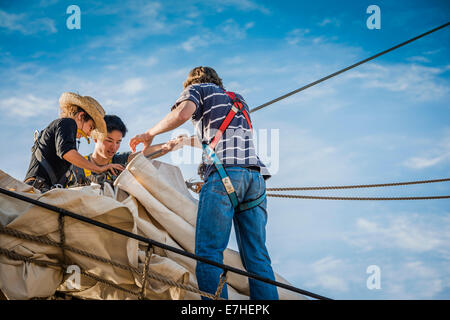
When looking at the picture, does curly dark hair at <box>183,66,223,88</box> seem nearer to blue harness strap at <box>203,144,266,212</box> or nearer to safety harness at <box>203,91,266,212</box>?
safety harness at <box>203,91,266,212</box>

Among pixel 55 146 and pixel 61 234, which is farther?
pixel 55 146

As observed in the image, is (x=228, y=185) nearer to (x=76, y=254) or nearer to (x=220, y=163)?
(x=220, y=163)

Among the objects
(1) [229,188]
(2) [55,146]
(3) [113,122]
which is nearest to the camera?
(1) [229,188]

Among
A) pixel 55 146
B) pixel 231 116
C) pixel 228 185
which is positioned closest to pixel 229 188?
pixel 228 185

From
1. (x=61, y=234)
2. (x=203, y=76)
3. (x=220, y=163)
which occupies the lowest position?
(x=61, y=234)

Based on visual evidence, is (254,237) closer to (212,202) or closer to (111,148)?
(212,202)

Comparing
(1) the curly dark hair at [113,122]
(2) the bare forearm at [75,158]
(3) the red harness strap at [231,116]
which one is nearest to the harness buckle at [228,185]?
(3) the red harness strap at [231,116]

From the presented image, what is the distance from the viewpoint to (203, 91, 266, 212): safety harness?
3088mm

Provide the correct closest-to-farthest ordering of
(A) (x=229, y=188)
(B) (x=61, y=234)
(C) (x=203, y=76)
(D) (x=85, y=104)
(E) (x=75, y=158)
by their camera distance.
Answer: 1. (B) (x=61, y=234)
2. (A) (x=229, y=188)
3. (C) (x=203, y=76)
4. (E) (x=75, y=158)
5. (D) (x=85, y=104)

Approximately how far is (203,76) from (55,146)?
1.34 m

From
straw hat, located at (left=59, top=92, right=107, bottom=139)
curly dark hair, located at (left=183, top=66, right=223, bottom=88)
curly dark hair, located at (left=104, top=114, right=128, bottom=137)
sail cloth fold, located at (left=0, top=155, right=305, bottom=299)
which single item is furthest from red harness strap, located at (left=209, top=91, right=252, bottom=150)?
curly dark hair, located at (left=104, top=114, right=128, bottom=137)

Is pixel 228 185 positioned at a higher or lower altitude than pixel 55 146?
lower

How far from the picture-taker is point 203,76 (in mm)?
3637
